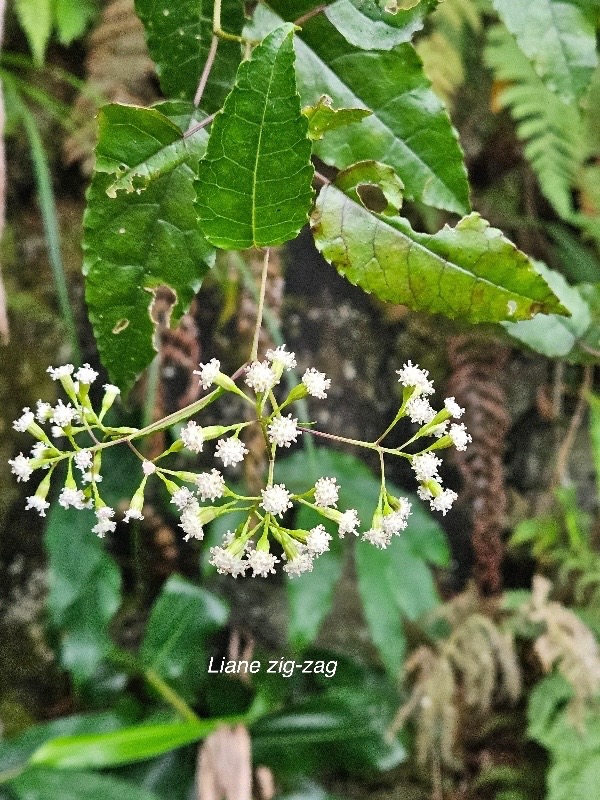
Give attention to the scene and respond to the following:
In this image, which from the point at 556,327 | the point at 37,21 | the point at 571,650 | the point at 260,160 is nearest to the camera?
the point at 260,160

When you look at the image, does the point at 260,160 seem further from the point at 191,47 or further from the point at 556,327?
the point at 556,327

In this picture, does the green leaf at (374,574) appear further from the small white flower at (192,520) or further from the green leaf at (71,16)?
the green leaf at (71,16)

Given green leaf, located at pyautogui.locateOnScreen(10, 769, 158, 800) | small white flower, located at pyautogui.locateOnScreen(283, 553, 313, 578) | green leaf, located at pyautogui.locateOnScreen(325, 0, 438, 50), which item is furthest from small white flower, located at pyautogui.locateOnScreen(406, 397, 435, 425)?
green leaf, located at pyautogui.locateOnScreen(10, 769, 158, 800)

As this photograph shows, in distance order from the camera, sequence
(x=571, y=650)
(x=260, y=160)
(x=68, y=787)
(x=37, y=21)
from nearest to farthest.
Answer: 1. (x=260, y=160)
2. (x=68, y=787)
3. (x=37, y=21)
4. (x=571, y=650)

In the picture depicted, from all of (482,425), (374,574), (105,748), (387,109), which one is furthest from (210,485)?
(482,425)

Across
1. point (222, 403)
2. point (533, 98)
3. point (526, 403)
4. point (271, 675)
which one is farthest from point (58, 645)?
point (533, 98)

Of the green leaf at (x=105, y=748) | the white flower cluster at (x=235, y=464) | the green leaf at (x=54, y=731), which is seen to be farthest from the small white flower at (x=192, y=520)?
the green leaf at (x=54, y=731)

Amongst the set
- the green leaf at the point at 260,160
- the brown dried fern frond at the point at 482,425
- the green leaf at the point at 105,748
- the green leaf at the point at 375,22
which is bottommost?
the green leaf at the point at 105,748
